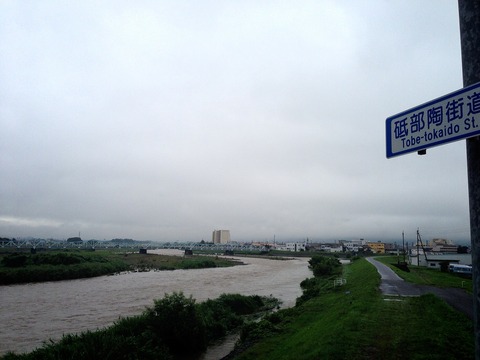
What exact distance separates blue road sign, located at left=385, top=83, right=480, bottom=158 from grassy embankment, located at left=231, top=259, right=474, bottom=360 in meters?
8.62

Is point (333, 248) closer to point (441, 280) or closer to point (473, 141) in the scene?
point (441, 280)

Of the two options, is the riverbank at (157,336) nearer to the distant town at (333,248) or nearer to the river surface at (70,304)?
the river surface at (70,304)

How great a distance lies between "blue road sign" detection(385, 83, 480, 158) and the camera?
8.97 feet

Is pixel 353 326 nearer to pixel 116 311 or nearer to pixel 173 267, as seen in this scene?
pixel 116 311

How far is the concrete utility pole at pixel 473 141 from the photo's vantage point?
8.30 feet

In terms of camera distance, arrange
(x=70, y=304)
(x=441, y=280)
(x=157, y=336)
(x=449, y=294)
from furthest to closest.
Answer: (x=70, y=304), (x=441, y=280), (x=449, y=294), (x=157, y=336)

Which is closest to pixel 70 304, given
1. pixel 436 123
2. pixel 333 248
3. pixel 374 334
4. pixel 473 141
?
pixel 374 334

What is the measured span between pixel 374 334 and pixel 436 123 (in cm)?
1116

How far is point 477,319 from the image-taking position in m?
2.55

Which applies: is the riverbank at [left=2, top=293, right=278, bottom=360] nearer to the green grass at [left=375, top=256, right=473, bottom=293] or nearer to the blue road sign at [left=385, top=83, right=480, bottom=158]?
the blue road sign at [left=385, top=83, right=480, bottom=158]

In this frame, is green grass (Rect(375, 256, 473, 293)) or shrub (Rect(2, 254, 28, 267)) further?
shrub (Rect(2, 254, 28, 267))

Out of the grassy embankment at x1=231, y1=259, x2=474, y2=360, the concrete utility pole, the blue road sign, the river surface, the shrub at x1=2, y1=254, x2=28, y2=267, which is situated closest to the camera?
the concrete utility pole

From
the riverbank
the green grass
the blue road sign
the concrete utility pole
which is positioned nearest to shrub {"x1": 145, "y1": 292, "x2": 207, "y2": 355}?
the riverbank

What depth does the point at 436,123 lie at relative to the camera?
3037 millimetres
